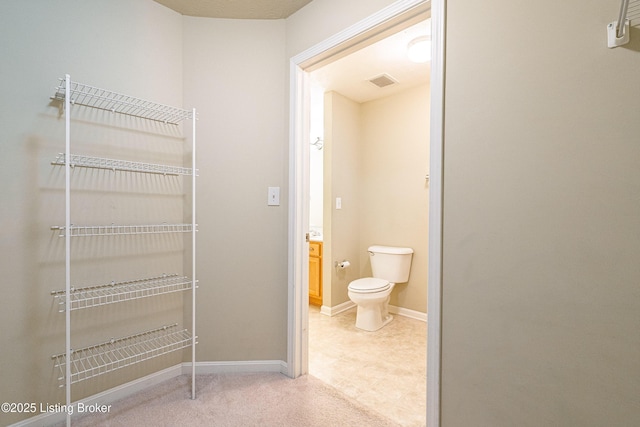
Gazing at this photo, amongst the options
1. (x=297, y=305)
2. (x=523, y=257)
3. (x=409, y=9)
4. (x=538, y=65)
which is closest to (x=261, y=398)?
(x=297, y=305)

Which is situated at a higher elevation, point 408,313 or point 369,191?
point 369,191

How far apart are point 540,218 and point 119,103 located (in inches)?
83.8

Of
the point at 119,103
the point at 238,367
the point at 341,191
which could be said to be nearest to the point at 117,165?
the point at 119,103

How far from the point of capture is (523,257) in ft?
3.57

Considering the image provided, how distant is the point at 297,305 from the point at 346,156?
1.94 m

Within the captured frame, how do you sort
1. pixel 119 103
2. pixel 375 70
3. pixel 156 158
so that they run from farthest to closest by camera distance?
pixel 375 70 → pixel 156 158 → pixel 119 103

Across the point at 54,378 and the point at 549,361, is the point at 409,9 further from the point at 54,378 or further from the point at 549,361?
the point at 54,378

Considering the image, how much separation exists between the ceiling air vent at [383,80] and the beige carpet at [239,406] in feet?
8.57

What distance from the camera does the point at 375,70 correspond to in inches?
107

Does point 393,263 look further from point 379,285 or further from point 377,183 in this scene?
→ point 377,183

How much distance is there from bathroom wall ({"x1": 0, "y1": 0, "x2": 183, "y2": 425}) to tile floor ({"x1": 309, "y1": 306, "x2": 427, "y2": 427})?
109 cm

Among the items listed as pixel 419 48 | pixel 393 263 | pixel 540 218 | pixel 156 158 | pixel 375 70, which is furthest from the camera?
pixel 393 263

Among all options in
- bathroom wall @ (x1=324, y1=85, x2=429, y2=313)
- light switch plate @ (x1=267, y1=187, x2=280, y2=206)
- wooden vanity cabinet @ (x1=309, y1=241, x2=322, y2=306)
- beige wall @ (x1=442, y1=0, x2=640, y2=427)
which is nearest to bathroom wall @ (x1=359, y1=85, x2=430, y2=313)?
bathroom wall @ (x1=324, y1=85, x2=429, y2=313)

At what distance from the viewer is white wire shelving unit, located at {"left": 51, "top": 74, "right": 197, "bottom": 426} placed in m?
1.55
